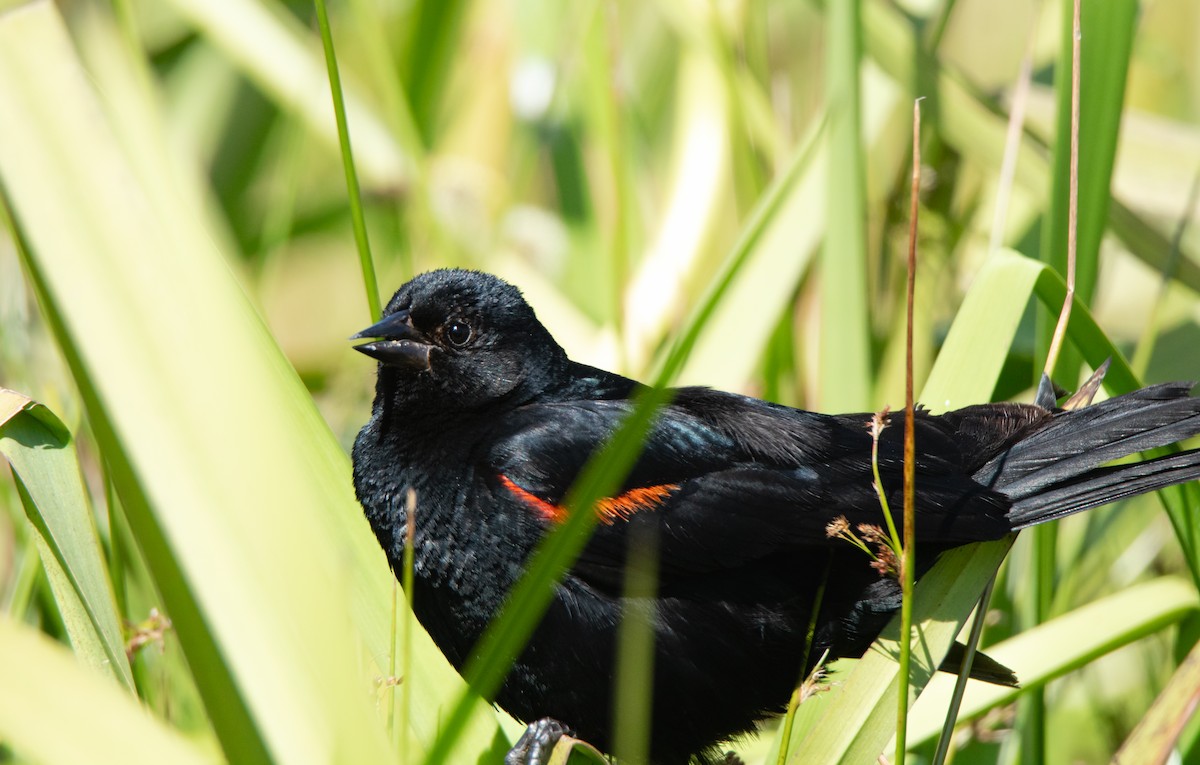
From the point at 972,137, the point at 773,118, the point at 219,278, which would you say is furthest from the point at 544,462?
the point at 773,118

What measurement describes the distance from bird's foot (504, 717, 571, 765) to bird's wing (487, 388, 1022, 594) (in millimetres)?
279

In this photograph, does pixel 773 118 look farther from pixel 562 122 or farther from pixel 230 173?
pixel 230 173

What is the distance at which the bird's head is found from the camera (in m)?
2.19

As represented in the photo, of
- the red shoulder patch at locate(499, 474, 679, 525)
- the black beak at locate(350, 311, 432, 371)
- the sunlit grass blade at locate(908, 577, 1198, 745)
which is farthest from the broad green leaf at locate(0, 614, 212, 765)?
the sunlit grass blade at locate(908, 577, 1198, 745)

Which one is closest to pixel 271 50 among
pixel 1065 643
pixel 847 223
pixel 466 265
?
pixel 466 265

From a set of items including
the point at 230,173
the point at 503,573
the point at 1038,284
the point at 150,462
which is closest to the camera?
the point at 150,462

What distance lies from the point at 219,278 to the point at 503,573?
3.31 ft

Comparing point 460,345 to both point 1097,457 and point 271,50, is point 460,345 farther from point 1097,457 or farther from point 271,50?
point 271,50

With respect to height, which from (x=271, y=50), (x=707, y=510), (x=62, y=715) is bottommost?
(x=62, y=715)

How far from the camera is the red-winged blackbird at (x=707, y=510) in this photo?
74.7 inches

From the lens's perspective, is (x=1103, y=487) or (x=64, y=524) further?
(x=1103, y=487)

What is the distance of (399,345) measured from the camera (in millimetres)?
2178

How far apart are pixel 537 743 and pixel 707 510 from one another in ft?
1.67

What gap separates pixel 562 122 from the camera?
11.3ft
